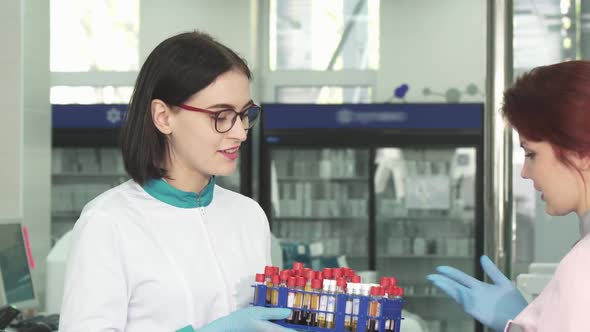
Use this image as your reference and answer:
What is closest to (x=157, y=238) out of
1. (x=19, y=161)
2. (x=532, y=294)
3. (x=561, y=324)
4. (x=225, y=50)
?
(x=225, y=50)

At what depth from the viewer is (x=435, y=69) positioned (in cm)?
966

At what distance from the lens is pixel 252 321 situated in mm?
1799

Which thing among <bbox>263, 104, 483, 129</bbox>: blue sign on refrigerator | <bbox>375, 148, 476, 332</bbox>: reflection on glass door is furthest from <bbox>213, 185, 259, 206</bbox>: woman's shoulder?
<bbox>375, 148, 476, 332</bbox>: reflection on glass door

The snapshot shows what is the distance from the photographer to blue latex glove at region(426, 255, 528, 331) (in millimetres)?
2109

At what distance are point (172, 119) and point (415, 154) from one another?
22.1 feet

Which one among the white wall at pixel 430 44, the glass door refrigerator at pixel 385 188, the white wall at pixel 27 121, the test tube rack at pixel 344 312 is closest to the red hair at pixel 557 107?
the test tube rack at pixel 344 312

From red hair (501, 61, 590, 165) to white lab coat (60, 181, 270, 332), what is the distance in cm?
79

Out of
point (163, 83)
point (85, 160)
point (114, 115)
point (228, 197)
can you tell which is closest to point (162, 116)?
point (163, 83)

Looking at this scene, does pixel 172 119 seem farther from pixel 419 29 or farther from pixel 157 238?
pixel 419 29

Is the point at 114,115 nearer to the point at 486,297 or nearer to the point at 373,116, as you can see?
the point at 373,116

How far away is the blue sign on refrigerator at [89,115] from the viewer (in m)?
8.33

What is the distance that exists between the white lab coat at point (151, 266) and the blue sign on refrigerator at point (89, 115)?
21.2 ft

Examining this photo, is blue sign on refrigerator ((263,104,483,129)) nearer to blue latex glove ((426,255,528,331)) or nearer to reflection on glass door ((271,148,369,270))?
reflection on glass door ((271,148,369,270))

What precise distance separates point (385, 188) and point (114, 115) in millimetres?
2945
